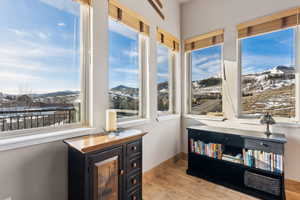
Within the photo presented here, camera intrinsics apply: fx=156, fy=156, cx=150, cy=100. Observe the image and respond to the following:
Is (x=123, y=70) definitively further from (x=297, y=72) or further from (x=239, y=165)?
(x=297, y=72)

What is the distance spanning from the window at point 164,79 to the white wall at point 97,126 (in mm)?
268

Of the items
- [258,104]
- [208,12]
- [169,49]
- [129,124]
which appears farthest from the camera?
[169,49]

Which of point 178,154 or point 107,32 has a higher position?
point 107,32

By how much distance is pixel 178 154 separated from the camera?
3.19 metres

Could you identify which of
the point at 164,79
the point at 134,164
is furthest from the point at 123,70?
the point at 134,164

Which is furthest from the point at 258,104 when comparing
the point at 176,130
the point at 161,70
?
the point at 161,70

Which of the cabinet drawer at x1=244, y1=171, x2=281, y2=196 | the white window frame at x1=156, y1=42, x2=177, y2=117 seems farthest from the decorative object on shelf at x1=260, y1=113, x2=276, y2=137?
the white window frame at x1=156, y1=42, x2=177, y2=117

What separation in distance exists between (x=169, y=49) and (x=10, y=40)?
2.45 metres

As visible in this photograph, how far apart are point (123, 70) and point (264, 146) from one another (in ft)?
6.91

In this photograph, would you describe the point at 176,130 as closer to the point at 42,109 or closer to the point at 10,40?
the point at 42,109

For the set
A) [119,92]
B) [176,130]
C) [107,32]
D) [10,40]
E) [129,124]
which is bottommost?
[176,130]

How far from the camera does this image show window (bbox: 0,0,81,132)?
4.13 ft

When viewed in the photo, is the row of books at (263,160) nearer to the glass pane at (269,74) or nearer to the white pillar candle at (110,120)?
the glass pane at (269,74)

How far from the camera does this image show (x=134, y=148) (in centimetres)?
165
